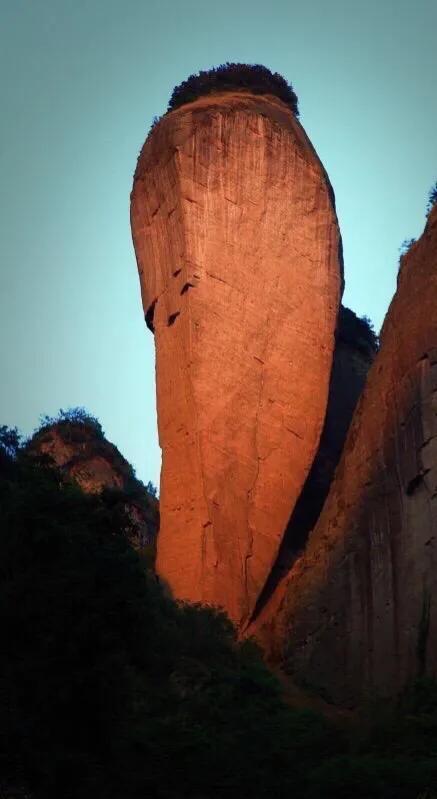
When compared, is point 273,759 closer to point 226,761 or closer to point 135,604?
point 226,761

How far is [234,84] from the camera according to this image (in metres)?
37.5

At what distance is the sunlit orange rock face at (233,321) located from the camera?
29.3 m

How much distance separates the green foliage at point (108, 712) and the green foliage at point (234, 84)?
20714 mm

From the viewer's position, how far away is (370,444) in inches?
1067

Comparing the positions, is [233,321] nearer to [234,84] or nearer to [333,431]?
[333,431]

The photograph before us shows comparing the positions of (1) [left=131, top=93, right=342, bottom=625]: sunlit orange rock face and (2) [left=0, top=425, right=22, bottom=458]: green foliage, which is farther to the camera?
(1) [left=131, top=93, right=342, bottom=625]: sunlit orange rock face

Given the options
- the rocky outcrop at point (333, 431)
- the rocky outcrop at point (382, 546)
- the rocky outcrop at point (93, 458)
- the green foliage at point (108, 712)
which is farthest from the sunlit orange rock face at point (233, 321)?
the rocky outcrop at point (93, 458)

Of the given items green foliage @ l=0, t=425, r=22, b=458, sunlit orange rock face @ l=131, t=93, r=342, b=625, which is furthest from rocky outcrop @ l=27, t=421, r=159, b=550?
green foliage @ l=0, t=425, r=22, b=458

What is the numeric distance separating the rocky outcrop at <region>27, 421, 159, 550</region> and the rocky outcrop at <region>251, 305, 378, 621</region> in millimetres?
10014

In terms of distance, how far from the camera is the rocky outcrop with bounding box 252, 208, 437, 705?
24.0 m

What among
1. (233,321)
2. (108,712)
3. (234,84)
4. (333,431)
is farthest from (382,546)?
(234,84)

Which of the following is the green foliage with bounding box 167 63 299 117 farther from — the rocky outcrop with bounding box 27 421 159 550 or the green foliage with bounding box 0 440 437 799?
the green foliage with bounding box 0 440 437 799

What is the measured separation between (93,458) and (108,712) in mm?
28582

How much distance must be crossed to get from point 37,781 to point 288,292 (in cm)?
2029
